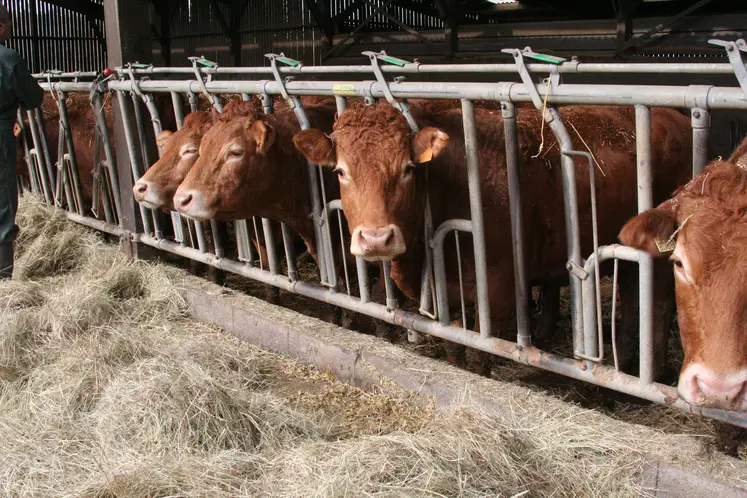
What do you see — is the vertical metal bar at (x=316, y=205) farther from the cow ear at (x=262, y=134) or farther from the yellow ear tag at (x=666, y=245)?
the yellow ear tag at (x=666, y=245)

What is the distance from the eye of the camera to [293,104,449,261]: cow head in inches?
153

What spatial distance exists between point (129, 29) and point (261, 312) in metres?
2.98

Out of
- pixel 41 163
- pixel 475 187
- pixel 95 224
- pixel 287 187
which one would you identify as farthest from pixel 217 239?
pixel 41 163

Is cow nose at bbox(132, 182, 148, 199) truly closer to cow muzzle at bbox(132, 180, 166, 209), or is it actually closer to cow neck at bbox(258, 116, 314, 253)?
cow muzzle at bbox(132, 180, 166, 209)

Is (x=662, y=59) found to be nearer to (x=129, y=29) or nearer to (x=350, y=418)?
(x=129, y=29)

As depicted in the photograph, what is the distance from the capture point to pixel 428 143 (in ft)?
13.3

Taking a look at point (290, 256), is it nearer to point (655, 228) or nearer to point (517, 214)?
point (517, 214)

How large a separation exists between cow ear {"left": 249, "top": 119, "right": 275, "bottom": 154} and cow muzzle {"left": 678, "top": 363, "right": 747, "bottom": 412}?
303 centimetres

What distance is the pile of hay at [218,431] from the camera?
10.3 feet

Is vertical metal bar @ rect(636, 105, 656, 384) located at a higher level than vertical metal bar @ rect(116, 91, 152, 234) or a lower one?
lower

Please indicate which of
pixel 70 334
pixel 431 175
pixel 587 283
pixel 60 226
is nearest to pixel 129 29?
pixel 60 226

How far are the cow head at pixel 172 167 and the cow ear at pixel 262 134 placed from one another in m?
0.78

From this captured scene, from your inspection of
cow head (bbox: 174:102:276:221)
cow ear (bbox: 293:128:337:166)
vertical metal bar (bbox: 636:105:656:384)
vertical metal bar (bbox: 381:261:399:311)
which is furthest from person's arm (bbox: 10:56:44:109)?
vertical metal bar (bbox: 636:105:656:384)

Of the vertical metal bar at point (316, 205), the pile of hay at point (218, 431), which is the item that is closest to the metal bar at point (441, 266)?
the pile of hay at point (218, 431)
